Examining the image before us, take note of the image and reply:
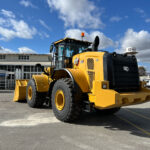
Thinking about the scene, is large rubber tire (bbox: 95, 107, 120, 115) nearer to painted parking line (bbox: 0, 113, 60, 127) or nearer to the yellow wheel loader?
the yellow wheel loader

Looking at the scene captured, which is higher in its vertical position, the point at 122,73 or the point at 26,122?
the point at 122,73

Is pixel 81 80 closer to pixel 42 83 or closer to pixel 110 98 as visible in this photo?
pixel 110 98

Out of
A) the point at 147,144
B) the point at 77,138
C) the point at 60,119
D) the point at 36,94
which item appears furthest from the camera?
the point at 36,94

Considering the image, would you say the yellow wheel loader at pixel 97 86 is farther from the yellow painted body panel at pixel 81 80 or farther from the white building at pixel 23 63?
the white building at pixel 23 63

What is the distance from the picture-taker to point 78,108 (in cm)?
447

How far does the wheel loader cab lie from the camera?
5.72 m

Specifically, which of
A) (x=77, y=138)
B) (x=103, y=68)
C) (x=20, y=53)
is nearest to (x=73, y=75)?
(x=103, y=68)

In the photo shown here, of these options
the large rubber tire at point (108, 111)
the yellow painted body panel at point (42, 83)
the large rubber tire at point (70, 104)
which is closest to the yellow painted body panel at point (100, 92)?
the large rubber tire at point (70, 104)

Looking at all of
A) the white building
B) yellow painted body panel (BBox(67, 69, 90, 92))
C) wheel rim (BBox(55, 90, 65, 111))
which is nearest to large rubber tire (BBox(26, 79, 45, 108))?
wheel rim (BBox(55, 90, 65, 111))

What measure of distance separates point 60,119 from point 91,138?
1497 millimetres

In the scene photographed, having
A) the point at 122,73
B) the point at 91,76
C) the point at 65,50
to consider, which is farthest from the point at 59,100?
the point at 122,73

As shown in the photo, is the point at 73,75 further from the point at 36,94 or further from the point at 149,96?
the point at 36,94

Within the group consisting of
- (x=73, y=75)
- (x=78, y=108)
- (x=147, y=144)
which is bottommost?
(x=147, y=144)

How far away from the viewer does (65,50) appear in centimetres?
580
